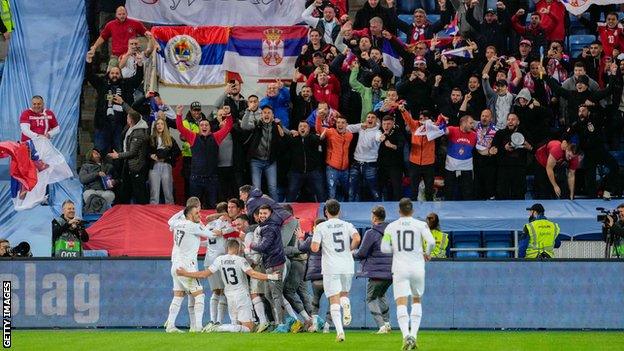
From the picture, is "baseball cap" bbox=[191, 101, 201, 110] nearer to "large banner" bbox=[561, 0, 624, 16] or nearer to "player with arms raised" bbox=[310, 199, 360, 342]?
"large banner" bbox=[561, 0, 624, 16]

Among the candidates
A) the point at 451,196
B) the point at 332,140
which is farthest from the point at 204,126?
the point at 451,196

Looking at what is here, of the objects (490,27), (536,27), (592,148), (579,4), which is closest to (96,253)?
(490,27)

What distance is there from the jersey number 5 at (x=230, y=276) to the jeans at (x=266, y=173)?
5247mm

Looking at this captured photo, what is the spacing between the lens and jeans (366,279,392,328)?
22359mm

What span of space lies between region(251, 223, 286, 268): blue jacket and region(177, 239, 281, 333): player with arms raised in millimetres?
465

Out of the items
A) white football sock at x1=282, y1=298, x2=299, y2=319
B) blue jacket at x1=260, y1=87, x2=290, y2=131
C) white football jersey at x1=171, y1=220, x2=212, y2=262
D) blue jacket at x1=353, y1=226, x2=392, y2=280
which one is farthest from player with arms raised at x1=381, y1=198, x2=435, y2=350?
blue jacket at x1=260, y1=87, x2=290, y2=131

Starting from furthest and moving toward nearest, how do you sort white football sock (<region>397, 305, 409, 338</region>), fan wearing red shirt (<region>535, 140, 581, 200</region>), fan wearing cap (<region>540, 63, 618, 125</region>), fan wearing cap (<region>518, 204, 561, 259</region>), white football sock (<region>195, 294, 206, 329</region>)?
fan wearing cap (<region>540, 63, 618, 125</region>)
fan wearing red shirt (<region>535, 140, 581, 200</region>)
fan wearing cap (<region>518, 204, 561, 259</region>)
white football sock (<region>195, 294, 206, 329</region>)
white football sock (<region>397, 305, 409, 338</region>)

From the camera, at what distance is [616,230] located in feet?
82.1

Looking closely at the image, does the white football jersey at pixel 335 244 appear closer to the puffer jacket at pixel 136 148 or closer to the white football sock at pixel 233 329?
the white football sock at pixel 233 329

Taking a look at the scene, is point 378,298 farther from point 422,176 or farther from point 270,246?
point 422,176

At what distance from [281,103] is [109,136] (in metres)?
3.62

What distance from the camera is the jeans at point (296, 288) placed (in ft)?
76.6

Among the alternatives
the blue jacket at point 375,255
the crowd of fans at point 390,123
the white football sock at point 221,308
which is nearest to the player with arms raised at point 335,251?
the blue jacket at point 375,255

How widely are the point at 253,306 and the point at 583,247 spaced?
23.2ft
